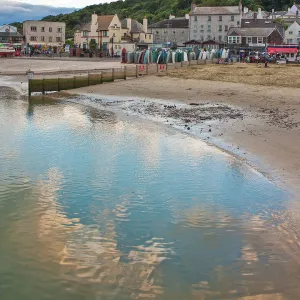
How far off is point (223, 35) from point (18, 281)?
112m

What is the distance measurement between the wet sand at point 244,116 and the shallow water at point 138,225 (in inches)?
36.5

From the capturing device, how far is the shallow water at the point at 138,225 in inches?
289

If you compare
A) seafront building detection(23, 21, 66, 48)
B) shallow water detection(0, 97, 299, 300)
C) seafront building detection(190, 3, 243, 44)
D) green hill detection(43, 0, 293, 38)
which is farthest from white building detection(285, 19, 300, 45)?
shallow water detection(0, 97, 299, 300)

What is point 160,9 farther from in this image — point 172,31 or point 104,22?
point 104,22

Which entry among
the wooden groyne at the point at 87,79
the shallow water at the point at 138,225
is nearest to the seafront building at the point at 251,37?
the wooden groyne at the point at 87,79

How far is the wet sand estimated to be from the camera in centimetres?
1445

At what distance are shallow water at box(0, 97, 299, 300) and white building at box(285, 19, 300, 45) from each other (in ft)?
343

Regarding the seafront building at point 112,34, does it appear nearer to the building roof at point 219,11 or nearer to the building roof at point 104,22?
the building roof at point 104,22

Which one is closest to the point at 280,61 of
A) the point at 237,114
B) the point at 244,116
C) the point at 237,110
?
the point at 237,110

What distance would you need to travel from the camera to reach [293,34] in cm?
11300

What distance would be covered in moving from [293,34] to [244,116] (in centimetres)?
10004

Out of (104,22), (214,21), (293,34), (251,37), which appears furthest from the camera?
(214,21)

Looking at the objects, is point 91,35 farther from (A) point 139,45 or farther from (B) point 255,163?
(B) point 255,163

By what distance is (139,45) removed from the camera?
359 ft
